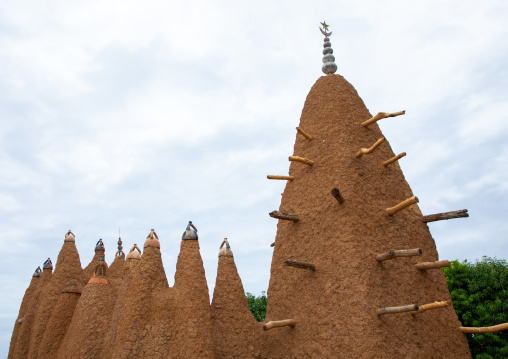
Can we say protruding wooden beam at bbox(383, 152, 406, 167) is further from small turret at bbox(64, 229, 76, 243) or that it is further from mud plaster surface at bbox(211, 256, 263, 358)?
small turret at bbox(64, 229, 76, 243)

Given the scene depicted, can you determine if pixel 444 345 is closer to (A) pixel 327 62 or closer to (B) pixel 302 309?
(B) pixel 302 309

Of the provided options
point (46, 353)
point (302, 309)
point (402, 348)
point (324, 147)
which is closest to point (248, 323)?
point (302, 309)

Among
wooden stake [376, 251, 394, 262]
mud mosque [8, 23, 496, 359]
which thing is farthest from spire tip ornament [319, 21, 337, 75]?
wooden stake [376, 251, 394, 262]

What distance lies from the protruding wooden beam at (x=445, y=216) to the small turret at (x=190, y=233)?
554 cm

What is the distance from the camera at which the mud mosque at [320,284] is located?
936 cm

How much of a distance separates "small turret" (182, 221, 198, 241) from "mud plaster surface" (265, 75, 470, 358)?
207 centimetres

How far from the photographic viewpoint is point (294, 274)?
10922mm

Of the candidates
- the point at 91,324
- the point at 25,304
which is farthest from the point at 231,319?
the point at 25,304

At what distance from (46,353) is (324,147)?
9.56 m

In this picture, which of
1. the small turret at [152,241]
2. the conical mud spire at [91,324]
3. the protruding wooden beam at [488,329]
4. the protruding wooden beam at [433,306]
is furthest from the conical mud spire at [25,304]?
the protruding wooden beam at [488,329]

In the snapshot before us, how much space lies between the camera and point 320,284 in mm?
10156

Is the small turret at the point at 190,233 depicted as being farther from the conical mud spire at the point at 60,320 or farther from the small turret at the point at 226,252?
the conical mud spire at the point at 60,320

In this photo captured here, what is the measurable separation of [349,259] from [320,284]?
93cm

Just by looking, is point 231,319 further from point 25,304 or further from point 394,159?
point 25,304
